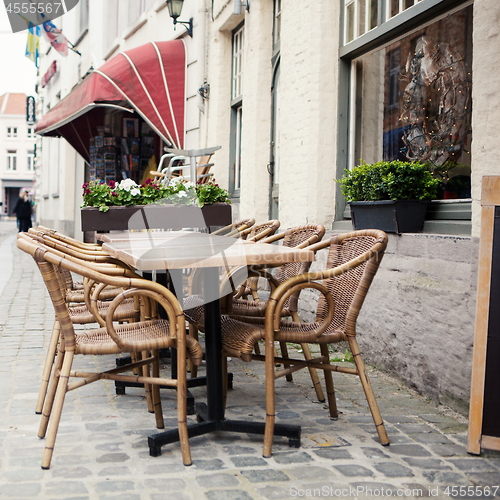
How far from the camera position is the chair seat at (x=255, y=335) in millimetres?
2883

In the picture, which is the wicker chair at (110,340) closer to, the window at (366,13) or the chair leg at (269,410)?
the chair leg at (269,410)

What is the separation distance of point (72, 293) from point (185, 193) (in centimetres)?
131

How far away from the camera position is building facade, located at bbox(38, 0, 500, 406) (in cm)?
354

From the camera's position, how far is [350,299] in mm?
3145

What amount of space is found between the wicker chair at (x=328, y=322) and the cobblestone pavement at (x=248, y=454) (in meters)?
0.19

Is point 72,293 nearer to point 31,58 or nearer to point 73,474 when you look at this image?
point 73,474

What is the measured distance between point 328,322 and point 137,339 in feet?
2.98

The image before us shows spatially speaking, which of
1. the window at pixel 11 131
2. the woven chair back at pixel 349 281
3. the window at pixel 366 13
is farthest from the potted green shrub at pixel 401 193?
the window at pixel 11 131

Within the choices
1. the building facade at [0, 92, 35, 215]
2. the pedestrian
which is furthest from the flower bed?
the building facade at [0, 92, 35, 215]

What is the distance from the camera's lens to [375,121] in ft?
16.9

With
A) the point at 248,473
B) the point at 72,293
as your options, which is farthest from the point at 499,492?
the point at 72,293

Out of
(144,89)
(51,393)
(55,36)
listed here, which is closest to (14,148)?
(55,36)

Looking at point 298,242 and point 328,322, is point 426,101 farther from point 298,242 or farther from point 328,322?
point 328,322

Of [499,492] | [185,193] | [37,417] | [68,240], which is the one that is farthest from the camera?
[185,193]
